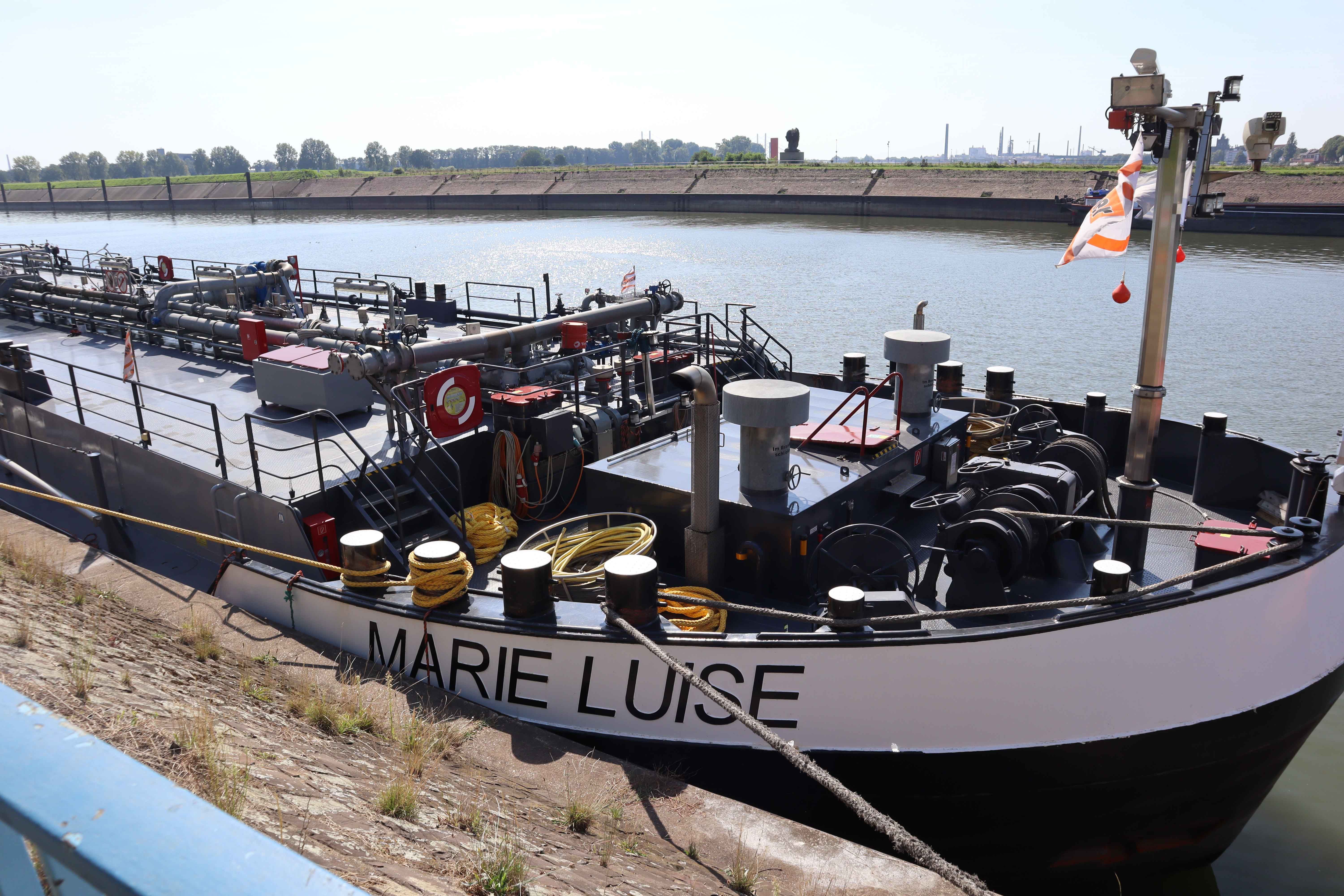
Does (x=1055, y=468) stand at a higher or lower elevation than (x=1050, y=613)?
higher

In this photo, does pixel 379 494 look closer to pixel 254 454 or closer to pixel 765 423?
pixel 254 454

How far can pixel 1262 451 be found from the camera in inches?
362

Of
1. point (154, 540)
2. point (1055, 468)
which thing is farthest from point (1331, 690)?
point (154, 540)

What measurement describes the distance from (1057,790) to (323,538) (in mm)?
6739

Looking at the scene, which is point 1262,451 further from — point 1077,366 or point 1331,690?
point 1077,366

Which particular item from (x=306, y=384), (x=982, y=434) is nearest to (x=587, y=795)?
(x=982, y=434)

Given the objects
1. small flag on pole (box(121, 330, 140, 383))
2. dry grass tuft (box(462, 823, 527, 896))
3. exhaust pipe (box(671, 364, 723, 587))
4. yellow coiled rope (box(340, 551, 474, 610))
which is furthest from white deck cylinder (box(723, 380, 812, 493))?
small flag on pole (box(121, 330, 140, 383))

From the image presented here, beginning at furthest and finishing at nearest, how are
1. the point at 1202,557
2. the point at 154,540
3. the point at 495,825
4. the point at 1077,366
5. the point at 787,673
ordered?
the point at 1077,366 → the point at 154,540 → the point at 1202,557 → the point at 787,673 → the point at 495,825

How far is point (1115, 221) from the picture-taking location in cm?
710

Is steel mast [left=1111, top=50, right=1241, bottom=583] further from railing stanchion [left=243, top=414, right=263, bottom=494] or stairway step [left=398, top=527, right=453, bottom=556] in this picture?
railing stanchion [left=243, top=414, right=263, bottom=494]

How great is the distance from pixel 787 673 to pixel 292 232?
2841 inches

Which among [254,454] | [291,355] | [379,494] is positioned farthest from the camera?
[291,355]

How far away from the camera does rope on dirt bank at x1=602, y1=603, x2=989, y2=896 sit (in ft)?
13.1

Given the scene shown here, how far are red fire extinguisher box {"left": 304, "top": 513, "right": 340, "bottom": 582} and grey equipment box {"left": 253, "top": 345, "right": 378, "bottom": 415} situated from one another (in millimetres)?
2797
